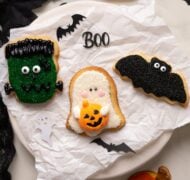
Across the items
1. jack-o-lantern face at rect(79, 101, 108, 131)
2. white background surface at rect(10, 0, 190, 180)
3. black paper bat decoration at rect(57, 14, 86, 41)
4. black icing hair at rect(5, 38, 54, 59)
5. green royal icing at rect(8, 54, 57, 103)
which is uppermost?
black paper bat decoration at rect(57, 14, 86, 41)

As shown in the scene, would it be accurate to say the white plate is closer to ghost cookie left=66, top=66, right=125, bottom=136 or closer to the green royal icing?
ghost cookie left=66, top=66, right=125, bottom=136

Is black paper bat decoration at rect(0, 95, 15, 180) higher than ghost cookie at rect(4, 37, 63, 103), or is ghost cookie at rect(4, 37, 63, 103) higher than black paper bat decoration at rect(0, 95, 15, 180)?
ghost cookie at rect(4, 37, 63, 103)

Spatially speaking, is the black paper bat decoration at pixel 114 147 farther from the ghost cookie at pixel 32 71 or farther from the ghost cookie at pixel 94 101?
the ghost cookie at pixel 32 71

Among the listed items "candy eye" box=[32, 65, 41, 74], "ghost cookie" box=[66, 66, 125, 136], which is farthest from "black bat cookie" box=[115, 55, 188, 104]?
"candy eye" box=[32, 65, 41, 74]

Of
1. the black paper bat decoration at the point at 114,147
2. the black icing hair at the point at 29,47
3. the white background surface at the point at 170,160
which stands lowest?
the white background surface at the point at 170,160

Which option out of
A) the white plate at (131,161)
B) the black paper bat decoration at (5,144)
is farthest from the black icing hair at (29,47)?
the white plate at (131,161)

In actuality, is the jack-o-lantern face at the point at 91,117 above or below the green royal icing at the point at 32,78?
below
